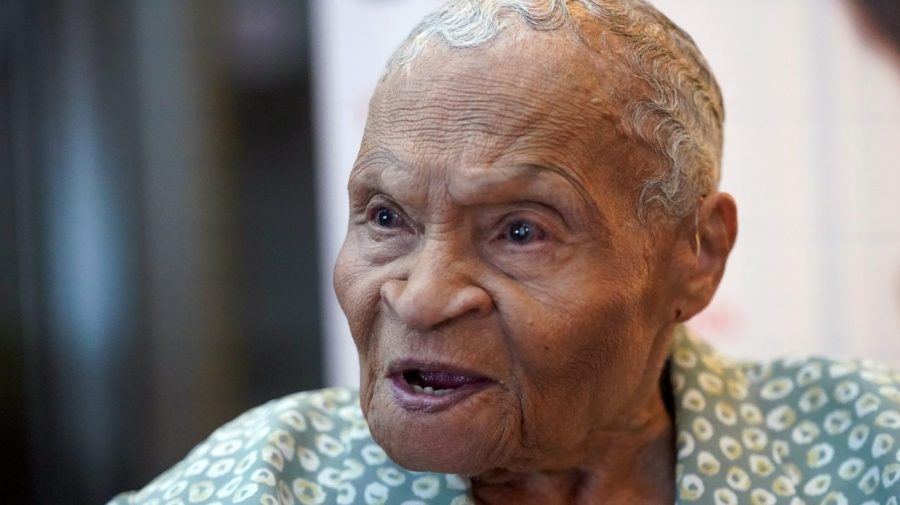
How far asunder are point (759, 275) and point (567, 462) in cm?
131

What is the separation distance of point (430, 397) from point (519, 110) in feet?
1.24

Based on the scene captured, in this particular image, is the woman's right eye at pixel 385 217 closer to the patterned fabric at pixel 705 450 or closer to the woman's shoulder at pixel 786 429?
the patterned fabric at pixel 705 450

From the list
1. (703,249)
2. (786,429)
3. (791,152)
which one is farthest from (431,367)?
(791,152)

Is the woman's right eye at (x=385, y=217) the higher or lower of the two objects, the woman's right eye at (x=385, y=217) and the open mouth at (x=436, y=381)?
the higher

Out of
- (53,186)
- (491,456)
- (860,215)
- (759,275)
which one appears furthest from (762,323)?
(53,186)

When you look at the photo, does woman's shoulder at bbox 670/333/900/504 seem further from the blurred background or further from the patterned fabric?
the blurred background

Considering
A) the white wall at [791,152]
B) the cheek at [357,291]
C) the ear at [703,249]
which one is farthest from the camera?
the white wall at [791,152]

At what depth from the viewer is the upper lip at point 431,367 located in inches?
56.5

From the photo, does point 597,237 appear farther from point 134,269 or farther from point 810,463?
point 134,269

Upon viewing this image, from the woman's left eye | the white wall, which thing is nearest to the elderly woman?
the woman's left eye

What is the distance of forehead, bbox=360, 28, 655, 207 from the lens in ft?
4.79

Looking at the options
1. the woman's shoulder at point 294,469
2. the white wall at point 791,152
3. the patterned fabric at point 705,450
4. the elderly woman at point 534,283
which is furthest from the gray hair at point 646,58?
the white wall at point 791,152

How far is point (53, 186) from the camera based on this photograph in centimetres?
287

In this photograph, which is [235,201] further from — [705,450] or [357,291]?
[705,450]
